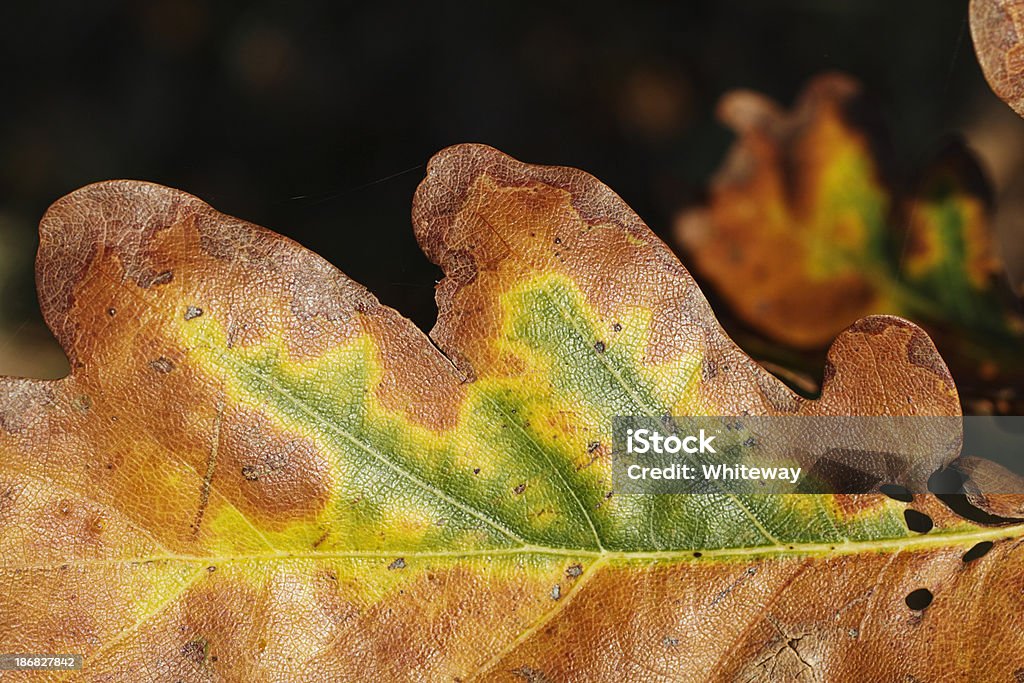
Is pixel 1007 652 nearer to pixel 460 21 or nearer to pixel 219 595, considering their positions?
pixel 219 595

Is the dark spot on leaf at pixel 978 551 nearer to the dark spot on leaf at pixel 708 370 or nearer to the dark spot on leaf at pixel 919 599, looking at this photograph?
the dark spot on leaf at pixel 919 599

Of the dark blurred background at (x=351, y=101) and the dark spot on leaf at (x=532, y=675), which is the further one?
the dark blurred background at (x=351, y=101)

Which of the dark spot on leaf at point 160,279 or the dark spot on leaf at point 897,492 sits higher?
the dark spot on leaf at point 160,279

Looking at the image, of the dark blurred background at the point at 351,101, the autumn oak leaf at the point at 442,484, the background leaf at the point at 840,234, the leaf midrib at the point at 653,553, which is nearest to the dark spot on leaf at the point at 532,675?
the autumn oak leaf at the point at 442,484

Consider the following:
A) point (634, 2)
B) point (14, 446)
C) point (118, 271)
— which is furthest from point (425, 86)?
point (14, 446)

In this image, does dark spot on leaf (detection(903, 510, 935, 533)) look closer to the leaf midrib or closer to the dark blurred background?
the leaf midrib

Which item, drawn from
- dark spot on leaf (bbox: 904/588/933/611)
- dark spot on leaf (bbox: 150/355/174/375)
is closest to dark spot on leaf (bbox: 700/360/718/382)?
dark spot on leaf (bbox: 904/588/933/611)
